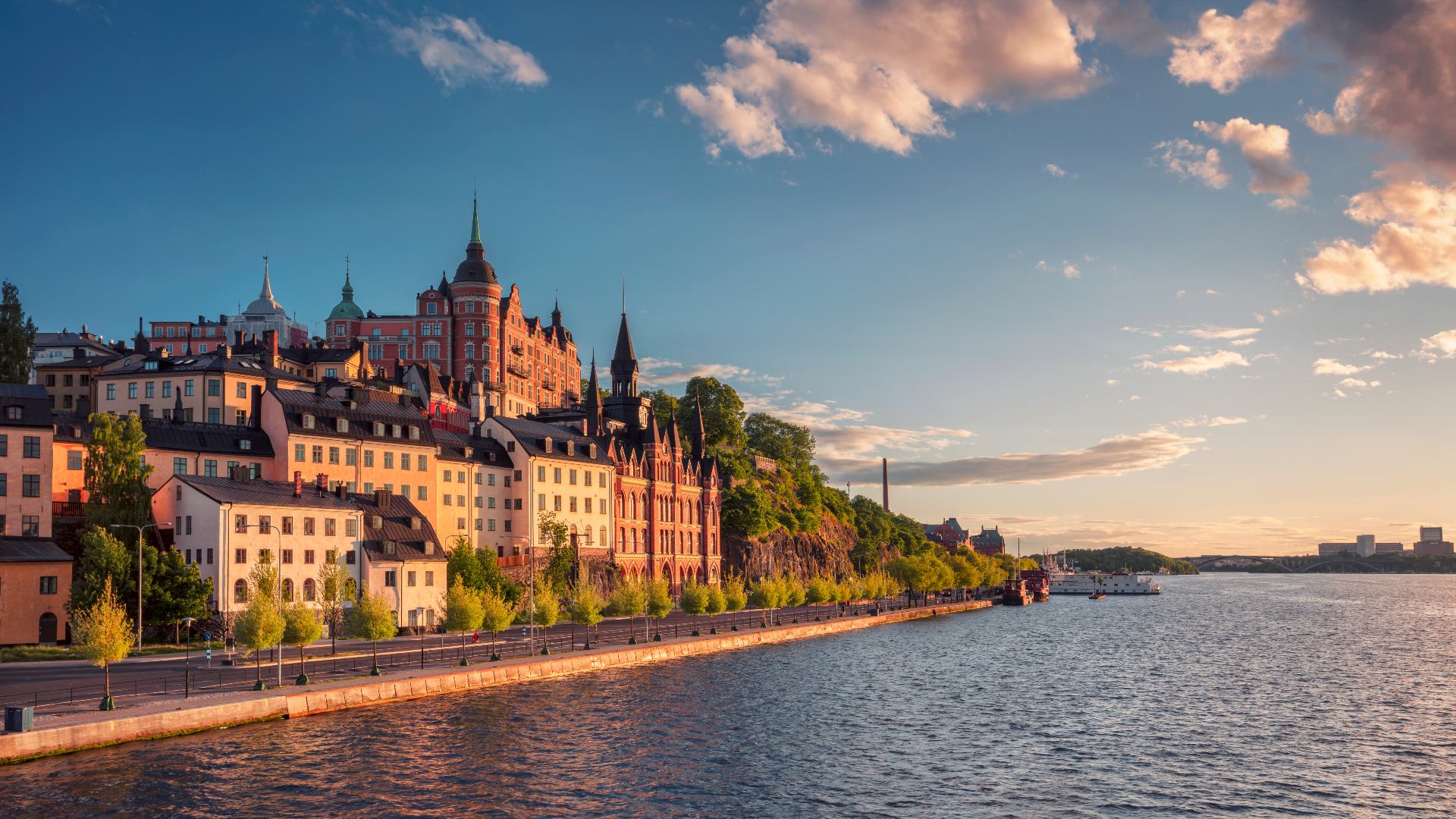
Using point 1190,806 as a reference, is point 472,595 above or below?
above

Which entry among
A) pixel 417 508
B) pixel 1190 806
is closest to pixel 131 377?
pixel 417 508

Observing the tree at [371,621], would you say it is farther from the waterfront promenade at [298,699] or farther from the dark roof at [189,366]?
the dark roof at [189,366]

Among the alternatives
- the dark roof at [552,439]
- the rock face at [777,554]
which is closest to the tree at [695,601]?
the dark roof at [552,439]

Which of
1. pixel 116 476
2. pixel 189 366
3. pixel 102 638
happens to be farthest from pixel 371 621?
pixel 189 366

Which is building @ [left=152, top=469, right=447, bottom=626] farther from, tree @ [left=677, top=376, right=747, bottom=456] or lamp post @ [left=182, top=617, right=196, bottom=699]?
tree @ [left=677, top=376, right=747, bottom=456]

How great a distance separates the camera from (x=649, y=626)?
115 meters

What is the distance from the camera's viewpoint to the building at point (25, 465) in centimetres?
8869

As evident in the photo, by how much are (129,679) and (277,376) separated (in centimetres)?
7357

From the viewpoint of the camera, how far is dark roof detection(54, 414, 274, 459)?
9944 centimetres

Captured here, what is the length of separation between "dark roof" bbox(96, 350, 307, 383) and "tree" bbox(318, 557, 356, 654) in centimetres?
3854

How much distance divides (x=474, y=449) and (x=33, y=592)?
163 ft

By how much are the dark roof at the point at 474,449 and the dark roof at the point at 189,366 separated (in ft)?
68.6

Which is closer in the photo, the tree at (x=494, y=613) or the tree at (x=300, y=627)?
the tree at (x=300, y=627)

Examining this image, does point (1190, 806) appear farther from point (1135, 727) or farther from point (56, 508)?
point (56, 508)
